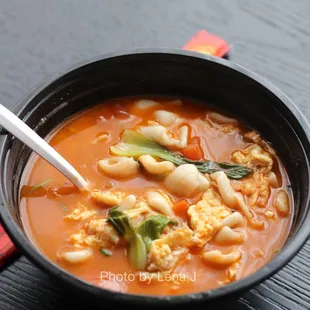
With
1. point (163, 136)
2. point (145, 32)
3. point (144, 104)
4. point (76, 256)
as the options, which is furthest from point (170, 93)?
point (76, 256)

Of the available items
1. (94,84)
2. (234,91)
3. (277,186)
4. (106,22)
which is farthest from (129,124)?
(106,22)

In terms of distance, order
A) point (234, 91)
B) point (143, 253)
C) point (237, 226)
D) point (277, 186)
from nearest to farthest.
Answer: point (143, 253) → point (237, 226) → point (277, 186) → point (234, 91)

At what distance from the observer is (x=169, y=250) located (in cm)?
153

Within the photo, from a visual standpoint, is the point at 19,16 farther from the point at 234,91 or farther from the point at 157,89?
the point at 234,91

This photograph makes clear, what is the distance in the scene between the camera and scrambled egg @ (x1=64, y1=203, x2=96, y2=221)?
1.65 m

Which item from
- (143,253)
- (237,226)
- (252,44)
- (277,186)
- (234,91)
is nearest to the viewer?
(143,253)

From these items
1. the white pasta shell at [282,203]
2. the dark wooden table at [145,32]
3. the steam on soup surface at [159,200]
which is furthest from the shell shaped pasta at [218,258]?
the dark wooden table at [145,32]

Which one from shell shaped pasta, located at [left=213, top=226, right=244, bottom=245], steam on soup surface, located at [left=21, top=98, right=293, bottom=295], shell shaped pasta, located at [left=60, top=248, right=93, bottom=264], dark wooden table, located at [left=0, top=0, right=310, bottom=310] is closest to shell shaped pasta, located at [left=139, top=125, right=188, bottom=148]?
steam on soup surface, located at [left=21, top=98, right=293, bottom=295]

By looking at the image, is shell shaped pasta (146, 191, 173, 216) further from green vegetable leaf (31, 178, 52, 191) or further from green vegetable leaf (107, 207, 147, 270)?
green vegetable leaf (31, 178, 52, 191)

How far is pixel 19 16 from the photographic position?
242cm

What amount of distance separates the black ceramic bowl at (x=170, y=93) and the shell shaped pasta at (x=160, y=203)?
0.32 m

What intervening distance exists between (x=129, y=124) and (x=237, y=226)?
0.49m

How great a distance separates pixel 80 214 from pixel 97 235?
97 mm

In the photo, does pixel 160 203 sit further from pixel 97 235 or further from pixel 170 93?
pixel 170 93
